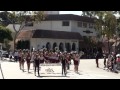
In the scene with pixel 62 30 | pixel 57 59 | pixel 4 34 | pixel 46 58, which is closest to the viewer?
pixel 46 58

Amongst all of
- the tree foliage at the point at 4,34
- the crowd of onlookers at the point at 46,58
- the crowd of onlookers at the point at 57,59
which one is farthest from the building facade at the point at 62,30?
the crowd of onlookers at the point at 57,59

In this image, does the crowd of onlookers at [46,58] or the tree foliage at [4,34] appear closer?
the crowd of onlookers at [46,58]

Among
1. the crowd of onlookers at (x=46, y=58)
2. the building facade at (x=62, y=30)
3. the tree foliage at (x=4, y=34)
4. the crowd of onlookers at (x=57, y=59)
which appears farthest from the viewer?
the tree foliage at (x=4, y=34)

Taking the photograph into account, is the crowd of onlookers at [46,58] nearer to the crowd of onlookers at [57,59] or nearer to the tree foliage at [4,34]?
the crowd of onlookers at [57,59]

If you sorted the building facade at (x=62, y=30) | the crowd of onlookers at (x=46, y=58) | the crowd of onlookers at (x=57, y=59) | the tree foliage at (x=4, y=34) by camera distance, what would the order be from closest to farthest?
the crowd of onlookers at (x=46, y=58), the crowd of onlookers at (x=57, y=59), the building facade at (x=62, y=30), the tree foliage at (x=4, y=34)

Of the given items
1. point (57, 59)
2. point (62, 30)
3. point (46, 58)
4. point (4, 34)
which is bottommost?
point (57, 59)

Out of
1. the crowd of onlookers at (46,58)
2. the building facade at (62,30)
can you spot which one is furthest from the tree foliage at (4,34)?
the crowd of onlookers at (46,58)

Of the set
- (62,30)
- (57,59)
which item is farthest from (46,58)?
(62,30)

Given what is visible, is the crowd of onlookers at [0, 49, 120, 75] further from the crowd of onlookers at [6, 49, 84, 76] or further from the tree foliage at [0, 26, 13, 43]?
the tree foliage at [0, 26, 13, 43]

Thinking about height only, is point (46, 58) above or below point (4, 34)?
below

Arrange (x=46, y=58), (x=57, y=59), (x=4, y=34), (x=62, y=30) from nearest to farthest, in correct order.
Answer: (x=46, y=58) → (x=57, y=59) → (x=4, y=34) → (x=62, y=30)

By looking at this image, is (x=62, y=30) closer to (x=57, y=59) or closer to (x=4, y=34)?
(x=4, y=34)

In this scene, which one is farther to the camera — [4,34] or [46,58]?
[4,34]

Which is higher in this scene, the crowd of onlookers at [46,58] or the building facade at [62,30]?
the building facade at [62,30]
